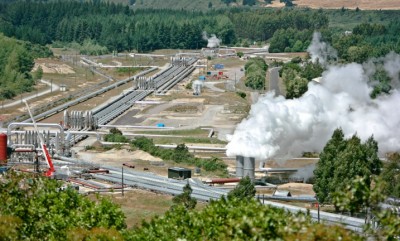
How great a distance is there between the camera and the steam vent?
66287 millimetres

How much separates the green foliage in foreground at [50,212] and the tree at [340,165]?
65.6 feet

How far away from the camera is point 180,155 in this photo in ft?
245

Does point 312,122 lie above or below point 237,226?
below

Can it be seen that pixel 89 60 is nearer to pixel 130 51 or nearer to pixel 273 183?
pixel 130 51

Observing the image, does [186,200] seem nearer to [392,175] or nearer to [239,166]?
[239,166]

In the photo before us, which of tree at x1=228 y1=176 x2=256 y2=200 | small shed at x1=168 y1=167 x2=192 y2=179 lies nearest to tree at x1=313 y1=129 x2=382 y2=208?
tree at x1=228 y1=176 x2=256 y2=200

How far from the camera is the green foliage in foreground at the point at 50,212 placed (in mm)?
38250

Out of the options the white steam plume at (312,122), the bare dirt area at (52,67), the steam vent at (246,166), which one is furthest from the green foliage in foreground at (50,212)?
the bare dirt area at (52,67)

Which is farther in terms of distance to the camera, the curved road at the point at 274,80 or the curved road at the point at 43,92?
the curved road at the point at 274,80

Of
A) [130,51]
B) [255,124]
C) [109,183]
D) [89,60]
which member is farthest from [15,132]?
[130,51]

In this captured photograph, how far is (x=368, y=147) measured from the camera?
6488 centimetres

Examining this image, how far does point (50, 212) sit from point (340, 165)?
78.9 feet

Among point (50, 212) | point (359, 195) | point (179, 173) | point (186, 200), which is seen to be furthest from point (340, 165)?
point (359, 195)

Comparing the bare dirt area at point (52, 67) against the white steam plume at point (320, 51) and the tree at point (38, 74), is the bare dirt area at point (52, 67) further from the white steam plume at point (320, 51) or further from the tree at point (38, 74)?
the white steam plume at point (320, 51)
